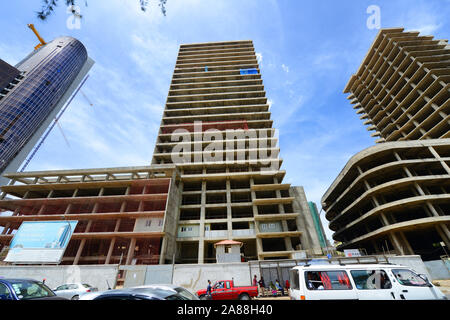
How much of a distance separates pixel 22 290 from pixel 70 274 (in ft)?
62.9

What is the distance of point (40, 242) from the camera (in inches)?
992

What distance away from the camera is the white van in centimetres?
742

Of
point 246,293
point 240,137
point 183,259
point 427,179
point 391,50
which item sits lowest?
point 246,293

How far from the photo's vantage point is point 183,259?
32.3 metres

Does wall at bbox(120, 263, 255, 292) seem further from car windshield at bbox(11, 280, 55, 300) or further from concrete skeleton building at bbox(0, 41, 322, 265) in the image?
car windshield at bbox(11, 280, 55, 300)

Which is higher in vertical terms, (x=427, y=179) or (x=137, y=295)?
(x=427, y=179)

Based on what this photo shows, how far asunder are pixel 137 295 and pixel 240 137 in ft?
127

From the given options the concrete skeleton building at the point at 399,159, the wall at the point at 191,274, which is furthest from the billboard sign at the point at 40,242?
the concrete skeleton building at the point at 399,159

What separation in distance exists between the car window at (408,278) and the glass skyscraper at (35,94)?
81401 millimetres

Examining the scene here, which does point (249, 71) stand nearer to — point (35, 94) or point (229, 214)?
point (229, 214)

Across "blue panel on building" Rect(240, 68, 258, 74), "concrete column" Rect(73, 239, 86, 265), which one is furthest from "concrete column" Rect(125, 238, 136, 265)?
"blue panel on building" Rect(240, 68, 258, 74)

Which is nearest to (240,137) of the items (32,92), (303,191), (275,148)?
(275,148)

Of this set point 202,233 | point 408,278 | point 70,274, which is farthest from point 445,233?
point 70,274
